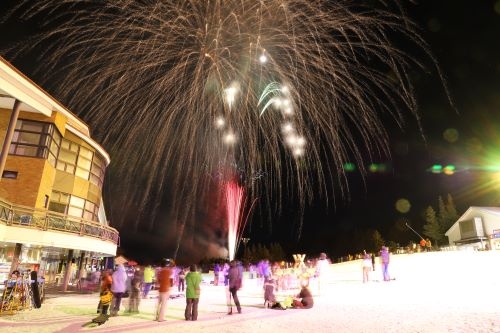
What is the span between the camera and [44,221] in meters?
21.1

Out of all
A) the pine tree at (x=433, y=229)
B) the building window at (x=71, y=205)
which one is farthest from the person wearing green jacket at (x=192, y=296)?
the pine tree at (x=433, y=229)

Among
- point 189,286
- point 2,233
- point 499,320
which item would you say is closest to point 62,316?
point 189,286

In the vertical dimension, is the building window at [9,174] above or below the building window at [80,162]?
below

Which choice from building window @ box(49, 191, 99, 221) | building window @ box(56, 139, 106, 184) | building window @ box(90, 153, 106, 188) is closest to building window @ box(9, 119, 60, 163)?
building window @ box(56, 139, 106, 184)

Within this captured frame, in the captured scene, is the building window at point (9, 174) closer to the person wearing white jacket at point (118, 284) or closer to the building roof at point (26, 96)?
the building roof at point (26, 96)

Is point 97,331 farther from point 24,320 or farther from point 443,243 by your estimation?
point 443,243

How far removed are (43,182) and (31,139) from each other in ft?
9.87

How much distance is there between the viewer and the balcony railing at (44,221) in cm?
1911

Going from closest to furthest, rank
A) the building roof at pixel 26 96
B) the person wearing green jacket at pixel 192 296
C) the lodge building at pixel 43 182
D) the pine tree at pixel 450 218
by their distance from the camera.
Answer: the person wearing green jacket at pixel 192 296 < the building roof at pixel 26 96 < the lodge building at pixel 43 182 < the pine tree at pixel 450 218

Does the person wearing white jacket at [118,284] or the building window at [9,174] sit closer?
the person wearing white jacket at [118,284]

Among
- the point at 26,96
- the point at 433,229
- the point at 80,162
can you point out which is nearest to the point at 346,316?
the point at 26,96

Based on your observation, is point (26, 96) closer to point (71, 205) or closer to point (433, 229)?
point (71, 205)

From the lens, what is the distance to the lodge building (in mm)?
19234

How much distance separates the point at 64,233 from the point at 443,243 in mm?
63300
